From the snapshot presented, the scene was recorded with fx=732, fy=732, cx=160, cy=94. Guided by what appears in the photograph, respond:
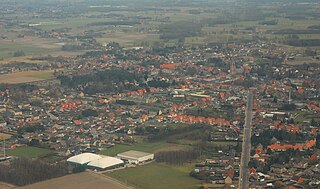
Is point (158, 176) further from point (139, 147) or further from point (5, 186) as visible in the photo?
point (5, 186)

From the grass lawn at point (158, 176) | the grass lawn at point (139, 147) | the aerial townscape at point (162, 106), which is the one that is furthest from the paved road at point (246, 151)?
the grass lawn at point (139, 147)


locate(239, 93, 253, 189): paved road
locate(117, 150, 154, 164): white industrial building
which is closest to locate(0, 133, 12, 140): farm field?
locate(117, 150, 154, 164): white industrial building

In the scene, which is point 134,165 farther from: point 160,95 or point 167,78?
point 167,78

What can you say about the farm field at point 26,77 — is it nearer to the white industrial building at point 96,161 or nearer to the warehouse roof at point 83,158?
the warehouse roof at point 83,158

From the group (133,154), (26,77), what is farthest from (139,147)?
(26,77)

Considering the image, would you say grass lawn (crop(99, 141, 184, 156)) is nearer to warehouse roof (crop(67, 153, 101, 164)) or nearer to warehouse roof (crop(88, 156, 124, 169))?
warehouse roof (crop(67, 153, 101, 164))

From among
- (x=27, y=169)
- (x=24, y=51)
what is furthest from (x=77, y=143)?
(x=24, y=51)

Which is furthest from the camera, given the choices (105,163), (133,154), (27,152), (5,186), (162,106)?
(162,106)
